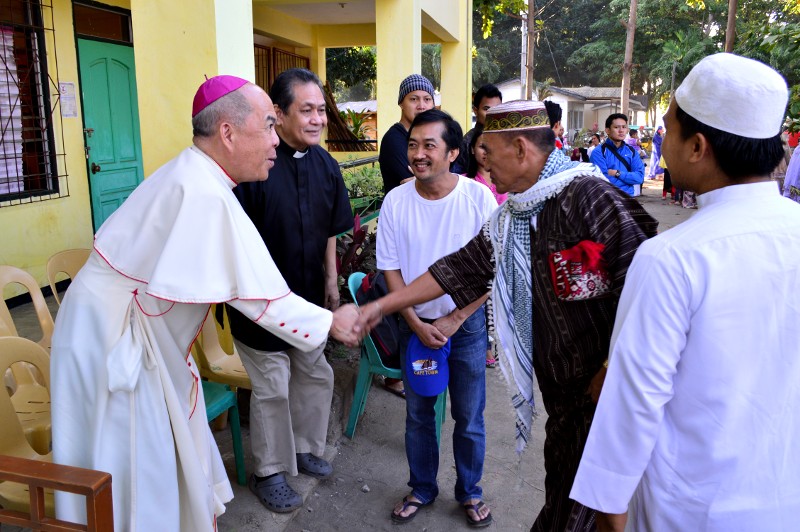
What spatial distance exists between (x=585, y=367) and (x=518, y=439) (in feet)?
1.71

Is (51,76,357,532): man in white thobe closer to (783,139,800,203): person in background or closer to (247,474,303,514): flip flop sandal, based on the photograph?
A: (247,474,303,514): flip flop sandal

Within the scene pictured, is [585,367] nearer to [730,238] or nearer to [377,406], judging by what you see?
[730,238]

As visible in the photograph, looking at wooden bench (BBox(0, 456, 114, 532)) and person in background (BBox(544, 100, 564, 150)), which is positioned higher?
person in background (BBox(544, 100, 564, 150))

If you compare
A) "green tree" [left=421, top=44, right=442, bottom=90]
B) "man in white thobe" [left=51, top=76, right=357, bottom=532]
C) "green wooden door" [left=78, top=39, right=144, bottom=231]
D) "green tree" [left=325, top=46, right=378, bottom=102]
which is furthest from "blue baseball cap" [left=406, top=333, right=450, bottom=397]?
"green tree" [left=421, top=44, right=442, bottom=90]

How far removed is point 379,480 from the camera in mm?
3947

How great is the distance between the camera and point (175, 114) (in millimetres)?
3906

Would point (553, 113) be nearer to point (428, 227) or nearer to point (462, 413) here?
point (428, 227)

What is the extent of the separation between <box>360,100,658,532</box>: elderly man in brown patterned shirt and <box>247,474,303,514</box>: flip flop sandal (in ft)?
4.81

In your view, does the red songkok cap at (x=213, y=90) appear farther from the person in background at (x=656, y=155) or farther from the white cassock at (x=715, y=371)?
the person in background at (x=656, y=155)

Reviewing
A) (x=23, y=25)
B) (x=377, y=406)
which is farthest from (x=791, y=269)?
(x=23, y=25)

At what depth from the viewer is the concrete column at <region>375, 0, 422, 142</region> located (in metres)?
9.00

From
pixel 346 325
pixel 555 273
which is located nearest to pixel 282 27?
pixel 346 325

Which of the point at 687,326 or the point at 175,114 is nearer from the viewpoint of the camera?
the point at 687,326

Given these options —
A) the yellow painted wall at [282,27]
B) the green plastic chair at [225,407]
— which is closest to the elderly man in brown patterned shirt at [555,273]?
the green plastic chair at [225,407]
